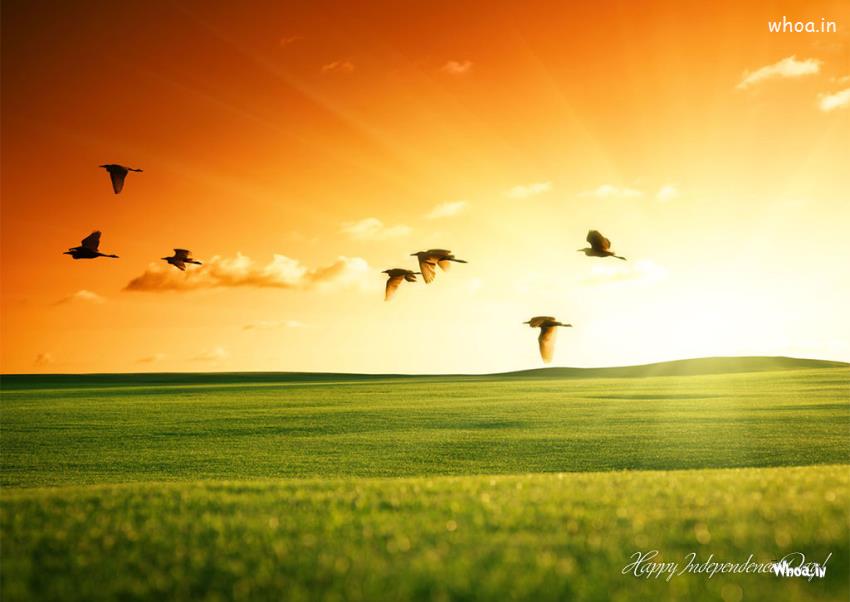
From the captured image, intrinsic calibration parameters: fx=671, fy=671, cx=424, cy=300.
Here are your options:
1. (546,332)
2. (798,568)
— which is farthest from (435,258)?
(798,568)

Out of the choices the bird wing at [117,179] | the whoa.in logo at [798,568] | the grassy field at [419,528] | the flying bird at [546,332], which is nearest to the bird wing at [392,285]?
the flying bird at [546,332]

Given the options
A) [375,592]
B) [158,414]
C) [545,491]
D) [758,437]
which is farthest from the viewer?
[158,414]

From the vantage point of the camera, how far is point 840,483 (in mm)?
10891

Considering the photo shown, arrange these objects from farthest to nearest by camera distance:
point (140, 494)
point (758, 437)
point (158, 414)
A: 1. point (158, 414)
2. point (758, 437)
3. point (140, 494)

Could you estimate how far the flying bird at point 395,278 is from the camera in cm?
1366

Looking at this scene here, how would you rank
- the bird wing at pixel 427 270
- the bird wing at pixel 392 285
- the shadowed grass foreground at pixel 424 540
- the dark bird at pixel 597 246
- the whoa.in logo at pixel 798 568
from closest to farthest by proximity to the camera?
the shadowed grass foreground at pixel 424 540, the whoa.in logo at pixel 798 568, the dark bird at pixel 597 246, the bird wing at pixel 427 270, the bird wing at pixel 392 285

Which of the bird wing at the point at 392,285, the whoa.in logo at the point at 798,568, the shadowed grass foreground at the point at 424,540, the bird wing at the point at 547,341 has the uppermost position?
the bird wing at the point at 392,285

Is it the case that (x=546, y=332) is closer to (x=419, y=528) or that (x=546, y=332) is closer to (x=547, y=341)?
(x=547, y=341)

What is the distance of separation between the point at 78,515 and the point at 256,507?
2484 millimetres

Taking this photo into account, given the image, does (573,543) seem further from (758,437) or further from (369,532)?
(758,437)

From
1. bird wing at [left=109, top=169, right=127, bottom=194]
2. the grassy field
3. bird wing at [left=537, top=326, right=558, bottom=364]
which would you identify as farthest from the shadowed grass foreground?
bird wing at [left=109, top=169, right=127, bottom=194]

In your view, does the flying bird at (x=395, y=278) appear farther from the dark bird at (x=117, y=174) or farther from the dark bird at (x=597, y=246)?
the dark bird at (x=117, y=174)

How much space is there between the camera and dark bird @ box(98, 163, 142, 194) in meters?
13.2

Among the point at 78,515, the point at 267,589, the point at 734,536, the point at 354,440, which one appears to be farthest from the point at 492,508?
the point at 354,440
